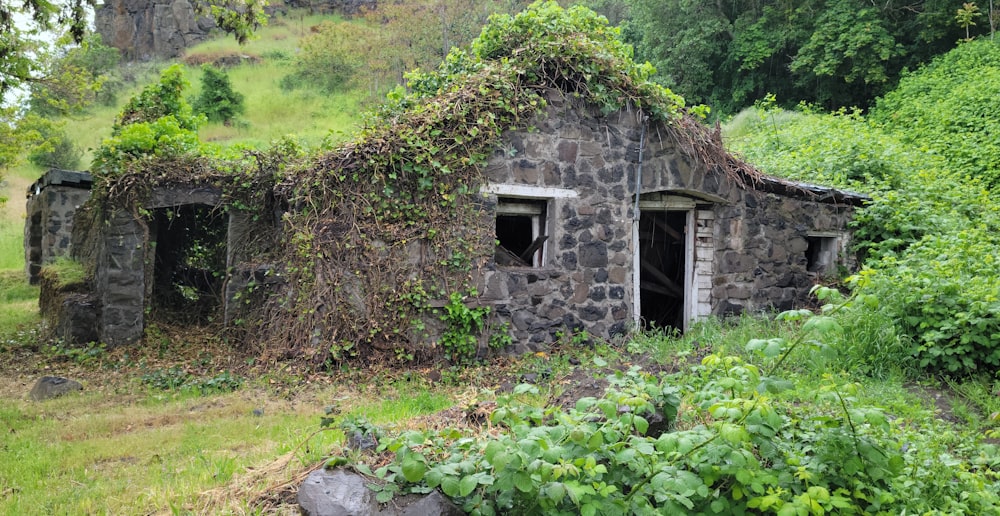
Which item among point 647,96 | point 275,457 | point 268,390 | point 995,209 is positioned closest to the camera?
point 275,457

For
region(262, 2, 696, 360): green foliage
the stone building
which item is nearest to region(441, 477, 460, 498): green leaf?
region(262, 2, 696, 360): green foliage

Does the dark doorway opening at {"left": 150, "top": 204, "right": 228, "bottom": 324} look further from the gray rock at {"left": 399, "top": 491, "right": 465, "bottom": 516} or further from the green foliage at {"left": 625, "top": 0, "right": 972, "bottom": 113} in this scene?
the green foliage at {"left": 625, "top": 0, "right": 972, "bottom": 113}

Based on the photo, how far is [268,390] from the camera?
6.84 m

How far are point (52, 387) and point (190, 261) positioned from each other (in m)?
4.16

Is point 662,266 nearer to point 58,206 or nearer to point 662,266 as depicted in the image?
point 662,266

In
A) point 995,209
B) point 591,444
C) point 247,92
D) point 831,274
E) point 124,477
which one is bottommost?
point 124,477

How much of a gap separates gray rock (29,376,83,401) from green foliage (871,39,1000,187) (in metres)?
15.3

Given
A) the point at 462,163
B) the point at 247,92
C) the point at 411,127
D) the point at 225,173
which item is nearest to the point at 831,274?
the point at 462,163

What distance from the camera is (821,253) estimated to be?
1001 centimetres

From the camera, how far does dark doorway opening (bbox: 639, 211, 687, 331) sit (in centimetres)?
1027

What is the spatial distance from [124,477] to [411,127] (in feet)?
15.2

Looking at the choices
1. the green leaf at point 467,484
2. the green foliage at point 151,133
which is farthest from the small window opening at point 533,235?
the green leaf at point 467,484

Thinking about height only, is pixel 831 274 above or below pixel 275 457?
above

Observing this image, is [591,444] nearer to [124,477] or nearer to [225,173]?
[124,477]
